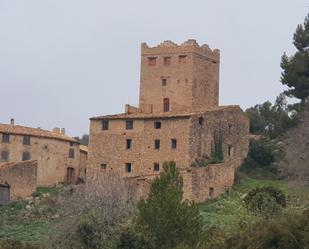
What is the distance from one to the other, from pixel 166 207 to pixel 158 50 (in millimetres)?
35001

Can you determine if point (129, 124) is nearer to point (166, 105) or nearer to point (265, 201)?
point (166, 105)

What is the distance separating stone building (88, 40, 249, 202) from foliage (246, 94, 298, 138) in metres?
2.76

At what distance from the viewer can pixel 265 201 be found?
161ft

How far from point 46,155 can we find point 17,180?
235 inches

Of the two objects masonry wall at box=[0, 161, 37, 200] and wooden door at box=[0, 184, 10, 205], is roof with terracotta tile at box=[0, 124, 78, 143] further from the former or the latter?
wooden door at box=[0, 184, 10, 205]

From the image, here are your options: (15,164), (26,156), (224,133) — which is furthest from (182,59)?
(15,164)

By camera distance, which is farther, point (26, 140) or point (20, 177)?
point (26, 140)

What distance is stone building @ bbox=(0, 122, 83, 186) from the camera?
231 feet

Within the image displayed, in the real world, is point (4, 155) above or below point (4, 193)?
above

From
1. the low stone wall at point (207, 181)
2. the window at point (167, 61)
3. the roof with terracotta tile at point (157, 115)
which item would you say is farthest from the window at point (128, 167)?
the window at point (167, 61)

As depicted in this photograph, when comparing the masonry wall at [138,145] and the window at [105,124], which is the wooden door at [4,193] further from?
the window at [105,124]

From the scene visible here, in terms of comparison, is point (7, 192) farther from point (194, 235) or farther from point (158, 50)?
point (194, 235)

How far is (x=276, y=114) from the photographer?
247 feet

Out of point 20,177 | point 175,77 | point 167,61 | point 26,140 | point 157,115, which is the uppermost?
point 167,61
